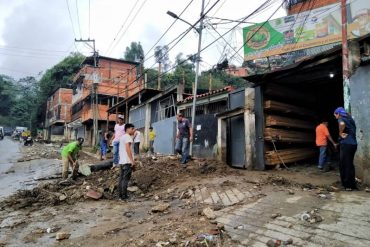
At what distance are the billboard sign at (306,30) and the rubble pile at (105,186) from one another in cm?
560

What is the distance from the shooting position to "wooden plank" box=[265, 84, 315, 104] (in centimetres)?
1024

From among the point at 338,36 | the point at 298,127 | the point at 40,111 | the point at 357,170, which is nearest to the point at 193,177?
the point at 357,170

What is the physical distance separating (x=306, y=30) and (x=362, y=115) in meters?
6.48

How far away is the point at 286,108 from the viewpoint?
10.6 meters

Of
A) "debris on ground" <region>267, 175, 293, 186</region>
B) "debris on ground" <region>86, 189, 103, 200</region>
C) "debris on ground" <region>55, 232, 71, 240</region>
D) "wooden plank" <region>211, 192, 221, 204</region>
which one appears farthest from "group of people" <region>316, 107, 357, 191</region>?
"debris on ground" <region>86, 189, 103, 200</region>

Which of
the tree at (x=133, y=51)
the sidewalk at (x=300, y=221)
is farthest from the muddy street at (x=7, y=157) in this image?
the tree at (x=133, y=51)

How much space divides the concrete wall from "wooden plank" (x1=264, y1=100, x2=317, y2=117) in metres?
3.03

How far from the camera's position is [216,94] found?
45.5 feet

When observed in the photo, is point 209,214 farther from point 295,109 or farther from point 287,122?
point 295,109

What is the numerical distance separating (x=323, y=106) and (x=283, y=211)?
27.2 feet

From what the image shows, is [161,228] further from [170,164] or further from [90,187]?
[170,164]

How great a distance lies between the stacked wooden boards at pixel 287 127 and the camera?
10031mm

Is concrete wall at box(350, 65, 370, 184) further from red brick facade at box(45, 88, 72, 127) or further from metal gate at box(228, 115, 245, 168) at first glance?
red brick facade at box(45, 88, 72, 127)

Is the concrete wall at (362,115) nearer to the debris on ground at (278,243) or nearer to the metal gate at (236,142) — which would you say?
the debris on ground at (278,243)
